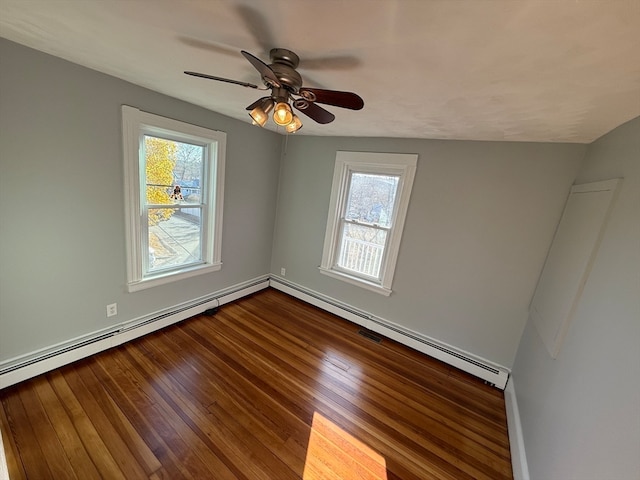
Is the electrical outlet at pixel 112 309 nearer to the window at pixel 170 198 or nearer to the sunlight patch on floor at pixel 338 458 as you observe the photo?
the window at pixel 170 198

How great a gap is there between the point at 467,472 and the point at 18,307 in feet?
10.8

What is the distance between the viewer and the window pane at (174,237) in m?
2.50

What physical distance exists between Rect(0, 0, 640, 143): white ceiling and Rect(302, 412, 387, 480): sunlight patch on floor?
2.30 meters

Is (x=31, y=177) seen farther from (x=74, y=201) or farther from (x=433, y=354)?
(x=433, y=354)

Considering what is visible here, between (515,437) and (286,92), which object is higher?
(286,92)

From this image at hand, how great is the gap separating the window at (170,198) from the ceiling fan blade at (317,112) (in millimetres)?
1579

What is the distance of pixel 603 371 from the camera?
111 centimetres

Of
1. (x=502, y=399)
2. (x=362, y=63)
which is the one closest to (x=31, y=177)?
(x=362, y=63)

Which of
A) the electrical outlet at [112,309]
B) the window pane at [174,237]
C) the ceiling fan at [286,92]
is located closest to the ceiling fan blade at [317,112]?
the ceiling fan at [286,92]

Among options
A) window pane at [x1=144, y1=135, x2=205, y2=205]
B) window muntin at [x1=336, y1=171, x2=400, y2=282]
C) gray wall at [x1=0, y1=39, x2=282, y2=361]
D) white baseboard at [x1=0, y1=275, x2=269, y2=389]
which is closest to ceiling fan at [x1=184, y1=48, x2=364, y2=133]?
gray wall at [x1=0, y1=39, x2=282, y2=361]

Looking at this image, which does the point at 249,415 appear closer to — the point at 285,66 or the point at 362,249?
the point at 362,249

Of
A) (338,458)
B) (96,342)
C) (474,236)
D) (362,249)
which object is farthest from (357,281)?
(96,342)

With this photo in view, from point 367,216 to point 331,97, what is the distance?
6.63 ft

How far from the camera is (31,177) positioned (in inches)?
66.3
